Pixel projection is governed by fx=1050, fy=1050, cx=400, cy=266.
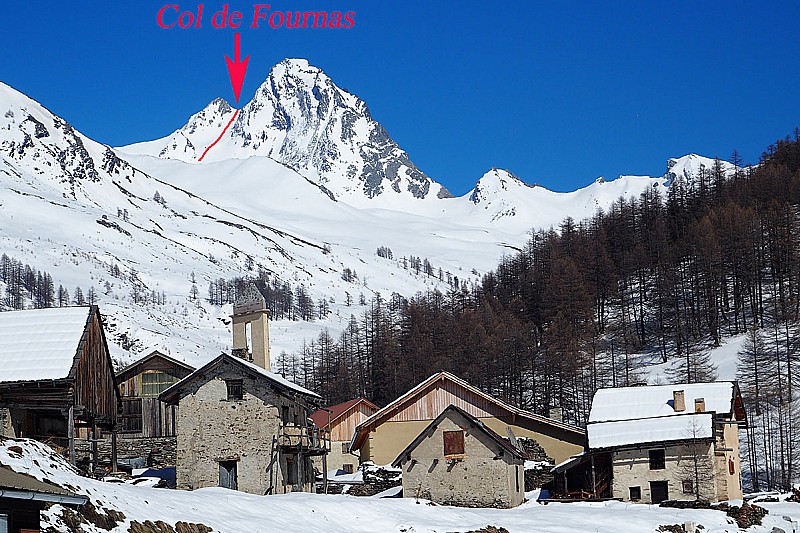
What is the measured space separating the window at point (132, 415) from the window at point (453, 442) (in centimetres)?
2038

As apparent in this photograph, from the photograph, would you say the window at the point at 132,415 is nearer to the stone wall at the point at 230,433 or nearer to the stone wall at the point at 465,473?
the stone wall at the point at 230,433

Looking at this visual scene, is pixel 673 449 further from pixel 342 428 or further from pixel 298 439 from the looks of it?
pixel 342 428

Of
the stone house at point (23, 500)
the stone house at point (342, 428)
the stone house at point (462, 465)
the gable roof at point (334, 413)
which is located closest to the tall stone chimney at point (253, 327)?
the stone house at point (462, 465)

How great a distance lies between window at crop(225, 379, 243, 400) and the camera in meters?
51.3

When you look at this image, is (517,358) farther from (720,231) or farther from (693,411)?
(693,411)

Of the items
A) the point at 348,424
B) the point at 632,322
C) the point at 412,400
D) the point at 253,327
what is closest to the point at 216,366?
the point at 253,327

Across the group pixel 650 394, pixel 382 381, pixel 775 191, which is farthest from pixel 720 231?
pixel 650 394

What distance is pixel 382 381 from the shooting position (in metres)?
117

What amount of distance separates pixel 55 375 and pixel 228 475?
14007 mm

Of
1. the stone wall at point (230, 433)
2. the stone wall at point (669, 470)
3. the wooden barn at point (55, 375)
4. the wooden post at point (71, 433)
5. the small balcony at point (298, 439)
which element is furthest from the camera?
the stone wall at point (669, 470)

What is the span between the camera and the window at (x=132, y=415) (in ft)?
204

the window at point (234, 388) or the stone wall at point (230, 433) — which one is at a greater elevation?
the window at point (234, 388)

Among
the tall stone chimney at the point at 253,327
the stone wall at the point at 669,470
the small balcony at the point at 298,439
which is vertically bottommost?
the stone wall at the point at 669,470

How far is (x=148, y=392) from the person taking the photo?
62906 mm
